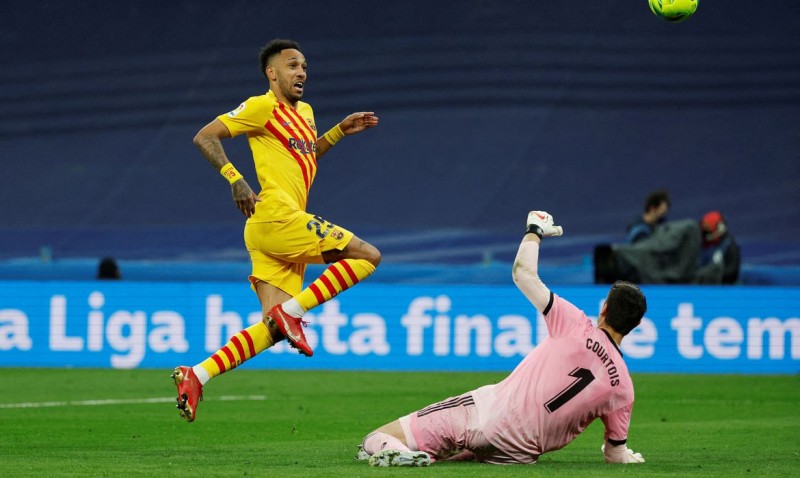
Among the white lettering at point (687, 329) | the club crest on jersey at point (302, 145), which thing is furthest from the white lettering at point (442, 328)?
the club crest on jersey at point (302, 145)

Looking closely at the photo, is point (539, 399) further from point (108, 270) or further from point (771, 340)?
point (108, 270)

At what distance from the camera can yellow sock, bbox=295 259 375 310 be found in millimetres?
7961

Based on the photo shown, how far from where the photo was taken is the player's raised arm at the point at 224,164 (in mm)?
7801

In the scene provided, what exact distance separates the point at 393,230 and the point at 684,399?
23.8 ft

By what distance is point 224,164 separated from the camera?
791cm

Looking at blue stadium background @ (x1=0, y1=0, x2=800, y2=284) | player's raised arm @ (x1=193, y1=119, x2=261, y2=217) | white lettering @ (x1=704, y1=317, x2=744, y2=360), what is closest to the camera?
player's raised arm @ (x1=193, y1=119, x2=261, y2=217)

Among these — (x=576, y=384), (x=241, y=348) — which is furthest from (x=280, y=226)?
(x=576, y=384)

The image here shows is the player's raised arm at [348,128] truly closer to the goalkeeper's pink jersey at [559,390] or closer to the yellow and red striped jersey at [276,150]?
the yellow and red striped jersey at [276,150]

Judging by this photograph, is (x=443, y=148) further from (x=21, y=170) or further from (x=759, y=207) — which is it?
(x=21, y=170)

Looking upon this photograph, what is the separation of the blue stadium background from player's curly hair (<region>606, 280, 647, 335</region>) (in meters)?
11.6

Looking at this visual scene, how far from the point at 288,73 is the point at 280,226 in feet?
3.19

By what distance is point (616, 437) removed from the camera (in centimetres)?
686

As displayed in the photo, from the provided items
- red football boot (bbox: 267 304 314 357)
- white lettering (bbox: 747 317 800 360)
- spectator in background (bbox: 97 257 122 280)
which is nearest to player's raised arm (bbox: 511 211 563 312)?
red football boot (bbox: 267 304 314 357)

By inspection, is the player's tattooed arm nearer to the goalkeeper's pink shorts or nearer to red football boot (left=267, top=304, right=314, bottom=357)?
red football boot (left=267, top=304, right=314, bottom=357)
